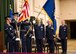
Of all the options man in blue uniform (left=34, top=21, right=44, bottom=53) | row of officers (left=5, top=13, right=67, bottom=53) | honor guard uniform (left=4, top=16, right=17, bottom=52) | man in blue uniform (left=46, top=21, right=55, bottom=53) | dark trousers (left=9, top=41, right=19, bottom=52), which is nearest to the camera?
honor guard uniform (left=4, top=16, right=17, bottom=52)

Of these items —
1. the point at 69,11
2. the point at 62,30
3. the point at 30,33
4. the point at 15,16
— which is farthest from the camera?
the point at 69,11

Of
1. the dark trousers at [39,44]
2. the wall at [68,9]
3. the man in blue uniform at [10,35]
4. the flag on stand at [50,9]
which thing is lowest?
the dark trousers at [39,44]

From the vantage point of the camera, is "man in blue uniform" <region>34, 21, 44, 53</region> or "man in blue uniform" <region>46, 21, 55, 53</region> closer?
"man in blue uniform" <region>34, 21, 44, 53</region>

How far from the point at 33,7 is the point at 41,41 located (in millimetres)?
7964

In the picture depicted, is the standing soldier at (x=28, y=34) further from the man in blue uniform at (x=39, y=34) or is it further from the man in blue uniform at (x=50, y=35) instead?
the man in blue uniform at (x=50, y=35)

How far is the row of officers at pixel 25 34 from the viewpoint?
13430 mm

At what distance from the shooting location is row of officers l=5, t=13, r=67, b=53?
1343 centimetres

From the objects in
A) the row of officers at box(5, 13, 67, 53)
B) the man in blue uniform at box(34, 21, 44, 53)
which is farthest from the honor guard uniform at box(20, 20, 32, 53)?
the man in blue uniform at box(34, 21, 44, 53)

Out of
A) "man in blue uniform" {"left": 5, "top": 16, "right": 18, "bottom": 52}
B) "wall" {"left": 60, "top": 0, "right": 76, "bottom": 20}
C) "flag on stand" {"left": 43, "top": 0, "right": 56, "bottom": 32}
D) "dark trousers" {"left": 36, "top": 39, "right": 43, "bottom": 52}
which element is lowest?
"dark trousers" {"left": 36, "top": 39, "right": 43, "bottom": 52}

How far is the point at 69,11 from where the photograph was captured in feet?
118

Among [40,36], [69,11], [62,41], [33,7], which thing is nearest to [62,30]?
[62,41]

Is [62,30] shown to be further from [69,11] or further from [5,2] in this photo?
[69,11]

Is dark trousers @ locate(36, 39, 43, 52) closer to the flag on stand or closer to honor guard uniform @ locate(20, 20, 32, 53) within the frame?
honor guard uniform @ locate(20, 20, 32, 53)

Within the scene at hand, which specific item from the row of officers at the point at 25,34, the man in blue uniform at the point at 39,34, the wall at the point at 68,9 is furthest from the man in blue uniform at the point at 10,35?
the wall at the point at 68,9
